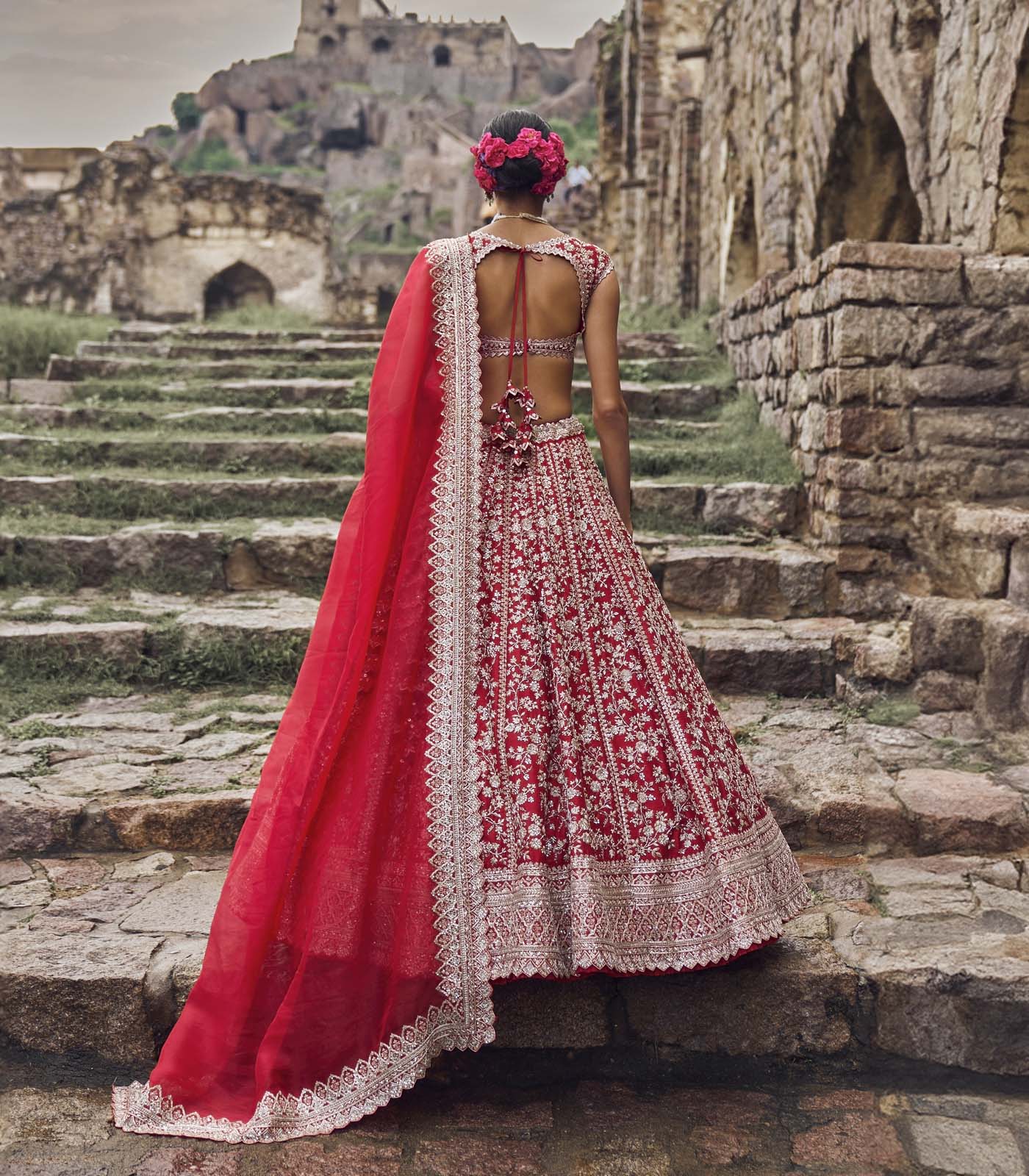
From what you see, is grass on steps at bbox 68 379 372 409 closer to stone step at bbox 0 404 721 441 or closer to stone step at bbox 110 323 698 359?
stone step at bbox 0 404 721 441

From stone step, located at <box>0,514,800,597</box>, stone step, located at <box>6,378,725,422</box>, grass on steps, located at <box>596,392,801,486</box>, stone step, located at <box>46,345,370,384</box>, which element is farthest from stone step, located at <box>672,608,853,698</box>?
stone step, located at <box>46,345,370,384</box>

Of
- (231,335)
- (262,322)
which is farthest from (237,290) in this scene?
(231,335)

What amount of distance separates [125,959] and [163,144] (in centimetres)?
6593

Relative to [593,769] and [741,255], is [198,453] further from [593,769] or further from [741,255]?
[741,255]

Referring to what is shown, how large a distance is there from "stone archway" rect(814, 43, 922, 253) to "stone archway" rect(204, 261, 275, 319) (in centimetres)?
1320

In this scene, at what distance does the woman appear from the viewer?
7.09ft

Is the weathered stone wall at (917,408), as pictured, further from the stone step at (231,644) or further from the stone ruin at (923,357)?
the stone step at (231,644)

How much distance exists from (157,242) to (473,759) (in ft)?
55.9

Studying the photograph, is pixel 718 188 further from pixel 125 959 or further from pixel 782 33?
pixel 125 959

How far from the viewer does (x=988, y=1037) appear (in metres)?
2.31

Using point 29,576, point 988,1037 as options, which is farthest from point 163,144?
point 988,1037

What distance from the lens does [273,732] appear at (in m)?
3.83

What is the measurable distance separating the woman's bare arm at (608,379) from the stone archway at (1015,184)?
258 centimetres

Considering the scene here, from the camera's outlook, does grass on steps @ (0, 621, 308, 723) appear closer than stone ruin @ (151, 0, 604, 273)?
Yes
